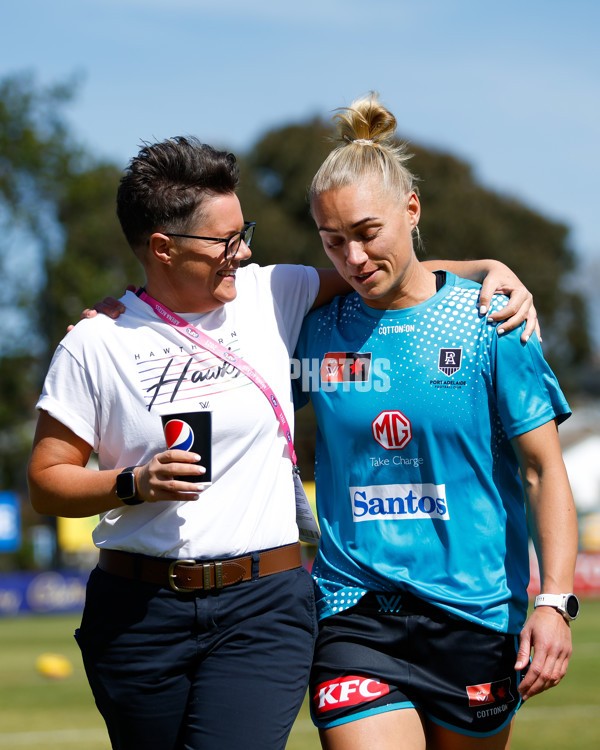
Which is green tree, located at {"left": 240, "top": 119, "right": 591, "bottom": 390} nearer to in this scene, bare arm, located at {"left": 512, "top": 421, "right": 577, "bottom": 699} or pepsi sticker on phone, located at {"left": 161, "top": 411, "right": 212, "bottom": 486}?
bare arm, located at {"left": 512, "top": 421, "right": 577, "bottom": 699}

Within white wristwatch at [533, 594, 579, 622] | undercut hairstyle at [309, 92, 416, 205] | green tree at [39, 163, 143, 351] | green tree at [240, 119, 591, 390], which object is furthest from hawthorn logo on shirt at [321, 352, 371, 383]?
green tree at [39, 163, 143, 351]

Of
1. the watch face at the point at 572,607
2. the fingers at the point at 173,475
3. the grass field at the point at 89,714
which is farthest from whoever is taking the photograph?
the grass field at the point at 89,714

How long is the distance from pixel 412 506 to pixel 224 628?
759mm

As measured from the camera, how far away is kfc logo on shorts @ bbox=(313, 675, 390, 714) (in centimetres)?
361

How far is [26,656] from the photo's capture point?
1540 cm

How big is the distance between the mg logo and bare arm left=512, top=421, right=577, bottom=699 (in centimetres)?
37

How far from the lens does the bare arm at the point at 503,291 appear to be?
12.1 ft

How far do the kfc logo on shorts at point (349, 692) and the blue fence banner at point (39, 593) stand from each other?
2204 centimetres

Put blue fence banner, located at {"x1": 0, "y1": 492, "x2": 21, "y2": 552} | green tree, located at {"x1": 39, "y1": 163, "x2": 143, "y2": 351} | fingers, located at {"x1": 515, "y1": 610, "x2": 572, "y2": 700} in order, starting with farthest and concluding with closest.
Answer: green tree, located at {"x1": 39, "y1": 163, "x2": 143, "y2": 351} → blue fence banner, located at {"x1": 0, "y1": 492, "x2": 21, "y2": 552} → fingers, located at {"x1": 515, "y1": 610, "x2": 572, "y2": 700}

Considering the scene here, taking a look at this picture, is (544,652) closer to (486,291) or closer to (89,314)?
(486,291)

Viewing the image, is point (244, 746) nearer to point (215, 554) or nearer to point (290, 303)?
point (215, 554)

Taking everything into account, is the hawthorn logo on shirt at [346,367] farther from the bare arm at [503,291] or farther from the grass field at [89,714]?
the grass field at [89,714]

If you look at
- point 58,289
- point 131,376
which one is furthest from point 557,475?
point 58,289

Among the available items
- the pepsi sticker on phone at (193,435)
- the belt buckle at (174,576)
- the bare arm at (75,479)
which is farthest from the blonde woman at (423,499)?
the bare arm at (75,479)
